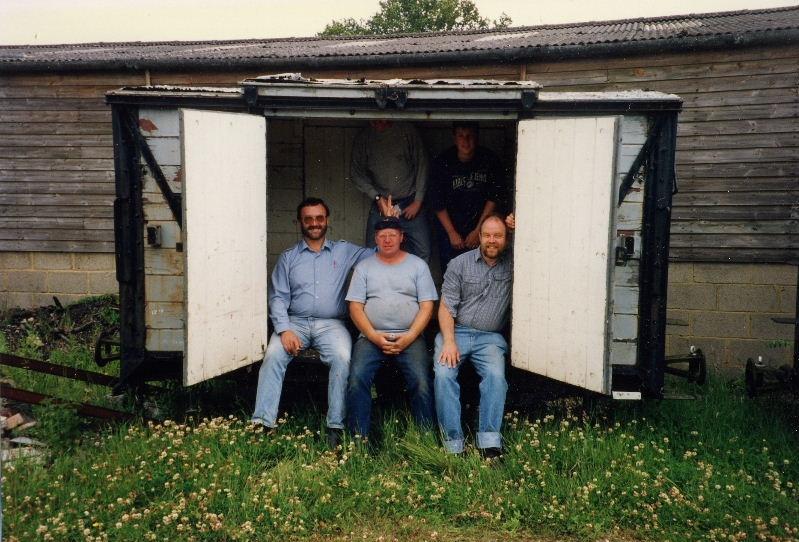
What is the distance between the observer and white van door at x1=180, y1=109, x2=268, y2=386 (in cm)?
415

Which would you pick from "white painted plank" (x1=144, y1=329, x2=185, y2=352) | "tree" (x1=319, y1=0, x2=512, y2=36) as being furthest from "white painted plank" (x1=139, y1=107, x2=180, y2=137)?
"tree" (x1=319, y1=0, x2=512, y2=36)

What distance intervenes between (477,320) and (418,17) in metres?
27.1

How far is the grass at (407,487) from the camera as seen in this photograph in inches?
140

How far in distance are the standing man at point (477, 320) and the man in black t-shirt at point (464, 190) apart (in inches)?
35.5

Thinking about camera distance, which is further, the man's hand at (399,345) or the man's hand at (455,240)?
the man's hand at (455,240)

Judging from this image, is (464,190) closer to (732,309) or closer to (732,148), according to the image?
(732,148)

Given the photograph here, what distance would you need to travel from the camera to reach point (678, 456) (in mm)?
4430

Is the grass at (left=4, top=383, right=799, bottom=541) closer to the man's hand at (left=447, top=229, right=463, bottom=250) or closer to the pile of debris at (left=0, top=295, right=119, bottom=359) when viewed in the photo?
the man's hand at (left=447, top=229, right=463, bottom=250)

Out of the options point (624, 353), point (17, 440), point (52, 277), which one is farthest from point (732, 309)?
point (52, 277)

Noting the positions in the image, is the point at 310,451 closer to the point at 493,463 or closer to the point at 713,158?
the point at 493,463

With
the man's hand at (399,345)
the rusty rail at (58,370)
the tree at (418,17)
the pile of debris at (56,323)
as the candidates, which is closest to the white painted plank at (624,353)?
the man's hand at (399,345)

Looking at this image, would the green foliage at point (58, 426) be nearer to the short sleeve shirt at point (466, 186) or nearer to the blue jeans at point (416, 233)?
the blue jeans at point (416, 233)

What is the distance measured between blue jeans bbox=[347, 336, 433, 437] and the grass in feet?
0.64

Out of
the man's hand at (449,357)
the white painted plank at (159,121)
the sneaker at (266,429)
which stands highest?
the white painted plank at (159,121)
